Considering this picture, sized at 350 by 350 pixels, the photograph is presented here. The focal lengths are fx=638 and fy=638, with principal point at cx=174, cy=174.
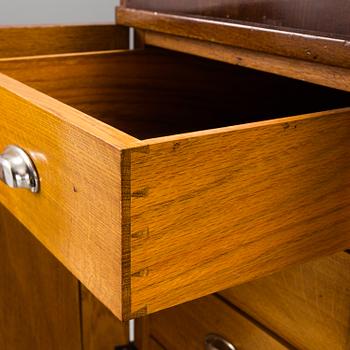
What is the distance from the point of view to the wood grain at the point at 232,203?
1.34ft

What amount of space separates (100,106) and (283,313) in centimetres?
31

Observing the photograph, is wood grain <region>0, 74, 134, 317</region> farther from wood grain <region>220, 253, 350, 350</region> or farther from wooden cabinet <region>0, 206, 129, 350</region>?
wooden cabinet <region>0, 206, 129, 350</region>

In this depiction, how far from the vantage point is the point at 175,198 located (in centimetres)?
42

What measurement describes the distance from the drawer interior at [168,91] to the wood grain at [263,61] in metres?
0.04

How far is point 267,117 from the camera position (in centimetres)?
80

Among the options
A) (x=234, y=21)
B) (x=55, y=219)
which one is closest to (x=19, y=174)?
(x=55, y=219)

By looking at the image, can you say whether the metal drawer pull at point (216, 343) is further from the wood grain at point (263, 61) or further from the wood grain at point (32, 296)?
the wood grain at point (263, 61)

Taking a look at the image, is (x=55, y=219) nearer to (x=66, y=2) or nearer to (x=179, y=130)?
(x=179, y=130)

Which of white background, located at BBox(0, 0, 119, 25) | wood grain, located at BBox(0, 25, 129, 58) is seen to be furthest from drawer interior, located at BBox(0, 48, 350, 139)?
white background, located at BBox(0, 0, 119, 25)

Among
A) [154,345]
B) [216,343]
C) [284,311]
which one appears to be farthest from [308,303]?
[154,345]

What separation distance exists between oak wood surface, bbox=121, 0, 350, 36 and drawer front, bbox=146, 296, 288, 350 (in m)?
0.35

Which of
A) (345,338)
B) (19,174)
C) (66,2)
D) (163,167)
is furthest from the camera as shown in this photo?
(66,2)

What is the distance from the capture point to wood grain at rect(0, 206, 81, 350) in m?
0.91

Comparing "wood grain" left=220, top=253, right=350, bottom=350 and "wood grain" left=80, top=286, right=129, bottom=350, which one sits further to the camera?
"wood grain" left=80, top=286, right=129, bottom=350
